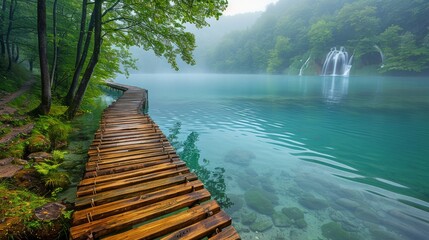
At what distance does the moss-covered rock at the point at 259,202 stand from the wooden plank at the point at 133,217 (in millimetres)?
2980

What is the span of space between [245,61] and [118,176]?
13024cm

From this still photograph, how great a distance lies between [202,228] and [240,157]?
Answer: 752cm

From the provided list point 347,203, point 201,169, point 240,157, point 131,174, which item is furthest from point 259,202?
point 131,174

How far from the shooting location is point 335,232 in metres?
5.58

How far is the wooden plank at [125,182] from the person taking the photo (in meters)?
4.20

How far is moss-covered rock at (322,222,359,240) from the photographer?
5.40 m

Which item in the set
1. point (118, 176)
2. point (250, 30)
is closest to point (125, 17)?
point (118, 176)

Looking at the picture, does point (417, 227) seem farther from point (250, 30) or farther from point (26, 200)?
Answer: point (250, 30)

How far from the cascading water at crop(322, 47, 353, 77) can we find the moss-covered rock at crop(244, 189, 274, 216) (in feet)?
253

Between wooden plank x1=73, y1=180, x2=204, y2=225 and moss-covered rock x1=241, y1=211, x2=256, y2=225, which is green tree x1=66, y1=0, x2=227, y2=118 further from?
moss-covered rock x1=241, y1=211, x2=256, y2=225

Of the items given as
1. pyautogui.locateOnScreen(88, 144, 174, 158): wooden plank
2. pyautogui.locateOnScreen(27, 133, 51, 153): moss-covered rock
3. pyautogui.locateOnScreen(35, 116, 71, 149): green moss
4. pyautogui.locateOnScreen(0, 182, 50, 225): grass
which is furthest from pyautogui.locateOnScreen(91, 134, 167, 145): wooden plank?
pyautogui.locateOnScreen(0, 182, 50, 225): grass

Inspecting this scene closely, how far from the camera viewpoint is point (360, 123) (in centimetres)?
1578

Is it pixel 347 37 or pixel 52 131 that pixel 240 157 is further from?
pixel 347 37

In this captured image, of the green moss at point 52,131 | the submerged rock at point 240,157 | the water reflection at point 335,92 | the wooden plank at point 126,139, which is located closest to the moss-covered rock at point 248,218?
the submerged rock at point 240,157
